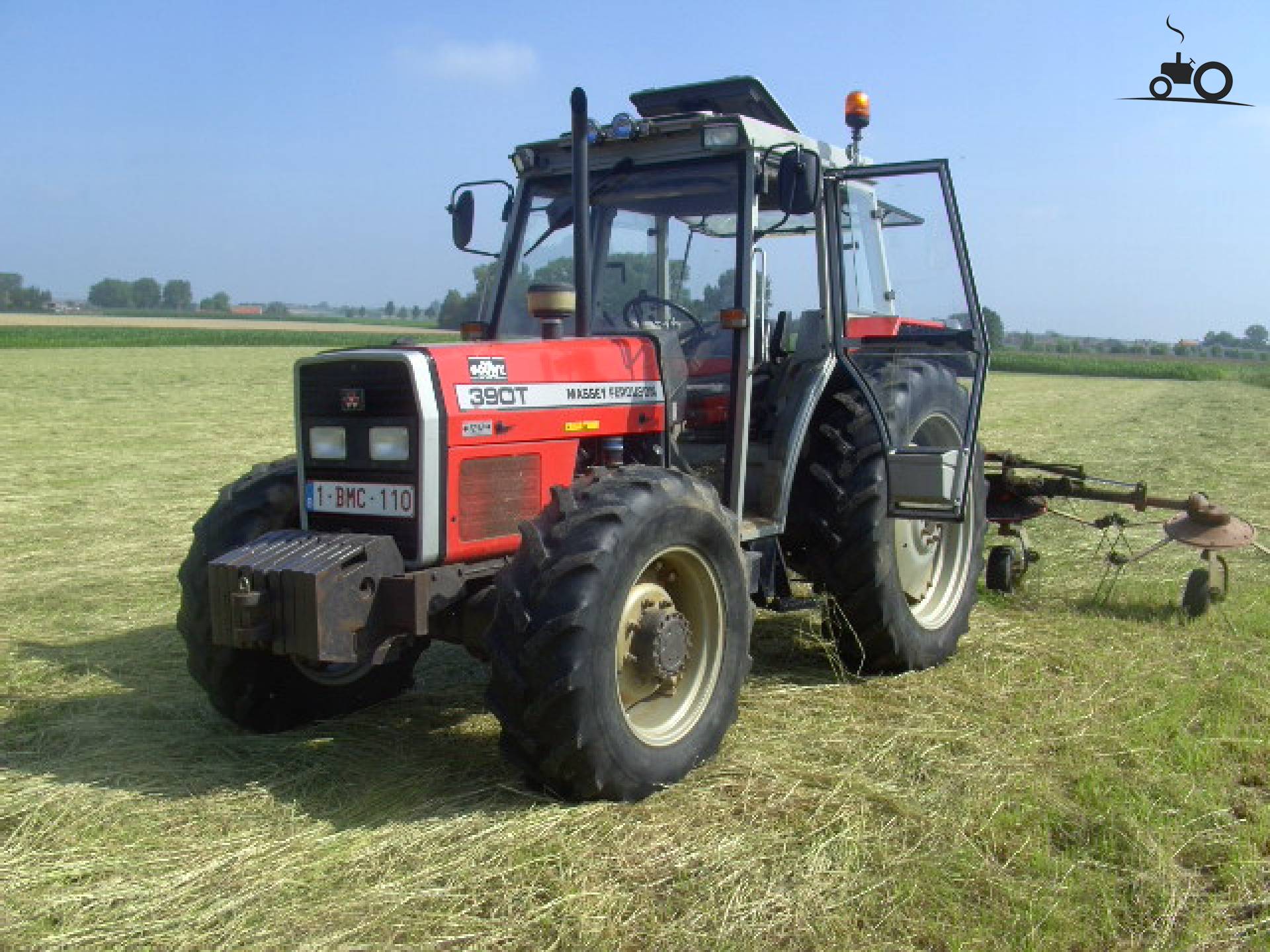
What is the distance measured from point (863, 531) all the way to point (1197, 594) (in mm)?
2332

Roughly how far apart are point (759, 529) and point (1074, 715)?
4.82ft

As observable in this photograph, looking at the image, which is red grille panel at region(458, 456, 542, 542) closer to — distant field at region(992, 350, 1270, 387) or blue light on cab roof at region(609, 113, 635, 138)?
blue light on cab roof at region(609, 113, 635, 138)

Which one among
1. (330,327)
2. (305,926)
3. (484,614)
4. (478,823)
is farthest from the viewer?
(330,327)

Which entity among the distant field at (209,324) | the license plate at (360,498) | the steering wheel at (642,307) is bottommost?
the license plate at (360,498)

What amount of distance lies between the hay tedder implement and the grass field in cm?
18

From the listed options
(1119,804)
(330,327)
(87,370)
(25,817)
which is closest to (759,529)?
(1119,804)

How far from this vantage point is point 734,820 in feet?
12.6

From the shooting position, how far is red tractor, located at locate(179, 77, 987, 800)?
3.89 metres

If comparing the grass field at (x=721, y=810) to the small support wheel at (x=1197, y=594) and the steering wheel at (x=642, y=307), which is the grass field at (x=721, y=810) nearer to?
the small support wheel at (x=1197, y=594)

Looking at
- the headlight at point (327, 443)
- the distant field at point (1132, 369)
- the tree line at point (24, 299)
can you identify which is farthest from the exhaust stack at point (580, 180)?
the tree line at point (24, 299)

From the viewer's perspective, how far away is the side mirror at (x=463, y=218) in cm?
541

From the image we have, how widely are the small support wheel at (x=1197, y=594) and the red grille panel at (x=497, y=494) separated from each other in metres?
3.90

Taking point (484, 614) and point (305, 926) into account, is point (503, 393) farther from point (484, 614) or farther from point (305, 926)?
point (305, 926)

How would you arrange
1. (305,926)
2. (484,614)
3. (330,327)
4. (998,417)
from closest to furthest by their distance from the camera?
(305,926)
(484,614)
(998,417)
(330,327)
